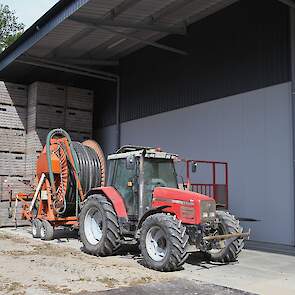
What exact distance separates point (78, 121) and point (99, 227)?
9.46 metres

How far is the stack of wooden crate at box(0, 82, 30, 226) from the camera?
16.4m

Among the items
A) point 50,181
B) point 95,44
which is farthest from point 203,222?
point 95,44

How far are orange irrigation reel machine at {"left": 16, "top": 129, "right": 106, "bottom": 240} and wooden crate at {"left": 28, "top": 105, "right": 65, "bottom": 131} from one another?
484cm

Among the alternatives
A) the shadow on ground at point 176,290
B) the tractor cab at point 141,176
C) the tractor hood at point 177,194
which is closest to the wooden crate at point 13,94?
the tractor cab at point 141,176

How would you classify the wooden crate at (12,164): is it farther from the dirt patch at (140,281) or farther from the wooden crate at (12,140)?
the dirt patch at (140,281)

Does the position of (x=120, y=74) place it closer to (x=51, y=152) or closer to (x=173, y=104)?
(x=173, y=104)

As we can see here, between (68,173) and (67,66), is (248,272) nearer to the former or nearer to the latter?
(68,173)

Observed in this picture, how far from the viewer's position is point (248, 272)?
307 inches

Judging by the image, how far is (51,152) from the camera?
1270cm

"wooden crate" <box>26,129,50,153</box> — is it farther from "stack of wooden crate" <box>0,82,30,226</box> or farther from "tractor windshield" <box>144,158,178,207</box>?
"tractor windshield" <box>144,158,178,207</box>

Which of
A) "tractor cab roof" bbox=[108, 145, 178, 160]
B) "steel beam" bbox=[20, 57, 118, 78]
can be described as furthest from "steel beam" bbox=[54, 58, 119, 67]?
"tractor cab roof" bbox=[108, 145, 178, 160]

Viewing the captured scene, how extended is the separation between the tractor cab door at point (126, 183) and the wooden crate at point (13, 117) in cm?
Result: 892

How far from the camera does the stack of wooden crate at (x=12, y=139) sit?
16.4 metres

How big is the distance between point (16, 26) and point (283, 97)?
31456 mm
